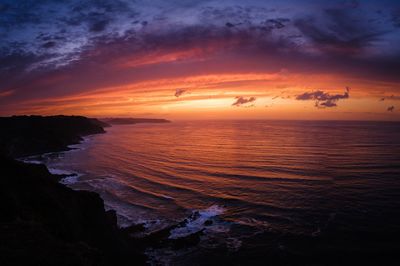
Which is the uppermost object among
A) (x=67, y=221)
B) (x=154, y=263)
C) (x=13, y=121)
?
(x=13, y=121)

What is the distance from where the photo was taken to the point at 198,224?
34656mm

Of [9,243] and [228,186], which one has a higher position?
[9,243]

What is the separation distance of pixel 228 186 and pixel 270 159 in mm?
25846

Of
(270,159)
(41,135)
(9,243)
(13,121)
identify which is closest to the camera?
(9,243)

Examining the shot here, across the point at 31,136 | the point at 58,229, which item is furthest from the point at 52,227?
the point at 31,136

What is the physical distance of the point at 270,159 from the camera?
73312 mm

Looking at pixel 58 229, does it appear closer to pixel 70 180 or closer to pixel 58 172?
pixel 70 180

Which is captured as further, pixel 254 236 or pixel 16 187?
pixel 254 236

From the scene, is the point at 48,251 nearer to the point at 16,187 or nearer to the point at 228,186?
the point at 16,187

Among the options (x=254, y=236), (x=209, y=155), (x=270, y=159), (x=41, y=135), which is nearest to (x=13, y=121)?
(x=41, y=135)

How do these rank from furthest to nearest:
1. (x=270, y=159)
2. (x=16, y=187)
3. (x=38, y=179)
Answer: (x=270, y=159)
(x=38, y=179)
(x=16, y=187)

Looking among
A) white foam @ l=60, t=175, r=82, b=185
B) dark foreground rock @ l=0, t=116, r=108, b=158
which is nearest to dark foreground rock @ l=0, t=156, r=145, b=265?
white foam @ l=60, t=175, r=82, b=185

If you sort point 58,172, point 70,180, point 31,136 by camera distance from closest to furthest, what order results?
point 70,180 < point 58,172 < point 31,136

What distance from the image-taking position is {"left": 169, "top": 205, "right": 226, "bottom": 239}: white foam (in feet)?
106
